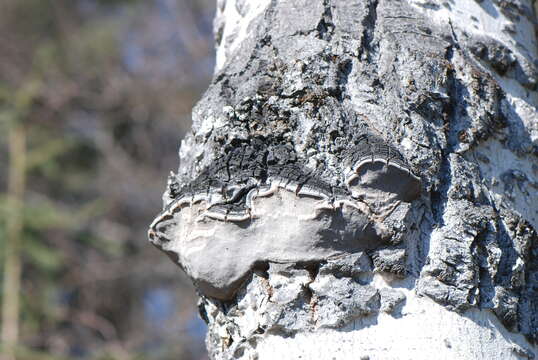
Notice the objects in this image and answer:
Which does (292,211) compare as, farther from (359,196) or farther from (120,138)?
(120,138)

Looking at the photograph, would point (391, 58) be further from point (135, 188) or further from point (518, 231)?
point (135, 188)

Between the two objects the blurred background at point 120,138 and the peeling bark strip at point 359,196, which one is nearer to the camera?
the peeling bark strip at point 359,196

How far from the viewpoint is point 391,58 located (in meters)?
0.88

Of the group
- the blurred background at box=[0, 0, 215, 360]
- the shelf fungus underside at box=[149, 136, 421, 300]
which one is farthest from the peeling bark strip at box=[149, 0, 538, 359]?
the blurred background at box=[0, 0, 215, 360]

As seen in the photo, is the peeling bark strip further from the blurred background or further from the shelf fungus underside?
the blurred background

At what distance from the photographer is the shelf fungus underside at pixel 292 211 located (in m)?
0.78

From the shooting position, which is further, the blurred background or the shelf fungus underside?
the blurred background

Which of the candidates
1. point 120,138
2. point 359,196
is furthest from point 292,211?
point 120,138

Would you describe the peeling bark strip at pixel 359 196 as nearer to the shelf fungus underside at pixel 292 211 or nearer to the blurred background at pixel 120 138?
the shelf fungus underside at pixel 292 211

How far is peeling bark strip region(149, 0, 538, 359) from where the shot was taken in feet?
2.53

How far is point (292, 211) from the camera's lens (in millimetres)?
783

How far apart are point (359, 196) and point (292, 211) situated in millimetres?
71

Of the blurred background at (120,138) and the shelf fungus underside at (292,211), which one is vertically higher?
the shelf fungus underside at (292,211)

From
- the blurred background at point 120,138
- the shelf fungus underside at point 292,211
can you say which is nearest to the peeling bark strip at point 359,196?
the shelf fungus underside at point 292,211
